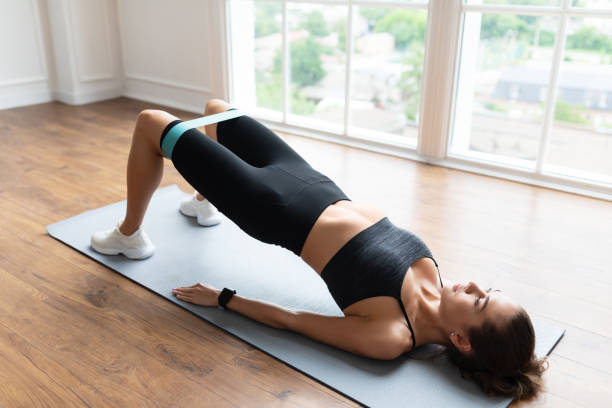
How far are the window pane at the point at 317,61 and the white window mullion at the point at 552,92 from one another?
1.22 m

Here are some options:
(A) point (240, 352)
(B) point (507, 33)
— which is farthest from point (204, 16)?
(A) point (240, 352)

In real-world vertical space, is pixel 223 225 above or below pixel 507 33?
below

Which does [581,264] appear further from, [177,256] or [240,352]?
[177,256]

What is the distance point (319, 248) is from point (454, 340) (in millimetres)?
439

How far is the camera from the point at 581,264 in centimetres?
213

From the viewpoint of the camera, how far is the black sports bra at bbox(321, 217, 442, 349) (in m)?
1.51

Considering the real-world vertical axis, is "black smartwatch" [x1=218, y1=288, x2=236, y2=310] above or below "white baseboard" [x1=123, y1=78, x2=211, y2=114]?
below

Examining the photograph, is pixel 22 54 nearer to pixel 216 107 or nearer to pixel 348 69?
pixel 348 69

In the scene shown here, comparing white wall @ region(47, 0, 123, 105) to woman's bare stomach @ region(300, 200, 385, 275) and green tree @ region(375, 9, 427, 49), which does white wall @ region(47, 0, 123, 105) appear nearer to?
green tree @ region(375, 9, 427, 49)

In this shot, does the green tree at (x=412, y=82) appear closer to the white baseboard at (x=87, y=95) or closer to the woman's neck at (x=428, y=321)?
the woman's neck at (x=428, y=321)

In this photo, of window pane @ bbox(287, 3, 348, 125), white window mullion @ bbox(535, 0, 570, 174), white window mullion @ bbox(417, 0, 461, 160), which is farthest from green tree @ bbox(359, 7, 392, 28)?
white window mullion @ bbox(535, 0, 570, 174)

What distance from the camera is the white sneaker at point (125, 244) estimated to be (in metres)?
2.09

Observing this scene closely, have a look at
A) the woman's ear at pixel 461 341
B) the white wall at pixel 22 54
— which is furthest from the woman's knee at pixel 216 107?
the white wall at pixel 22 54

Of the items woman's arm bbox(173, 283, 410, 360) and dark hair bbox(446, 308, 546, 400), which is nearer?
dark hair bbox(446, 308, 546, 400)
